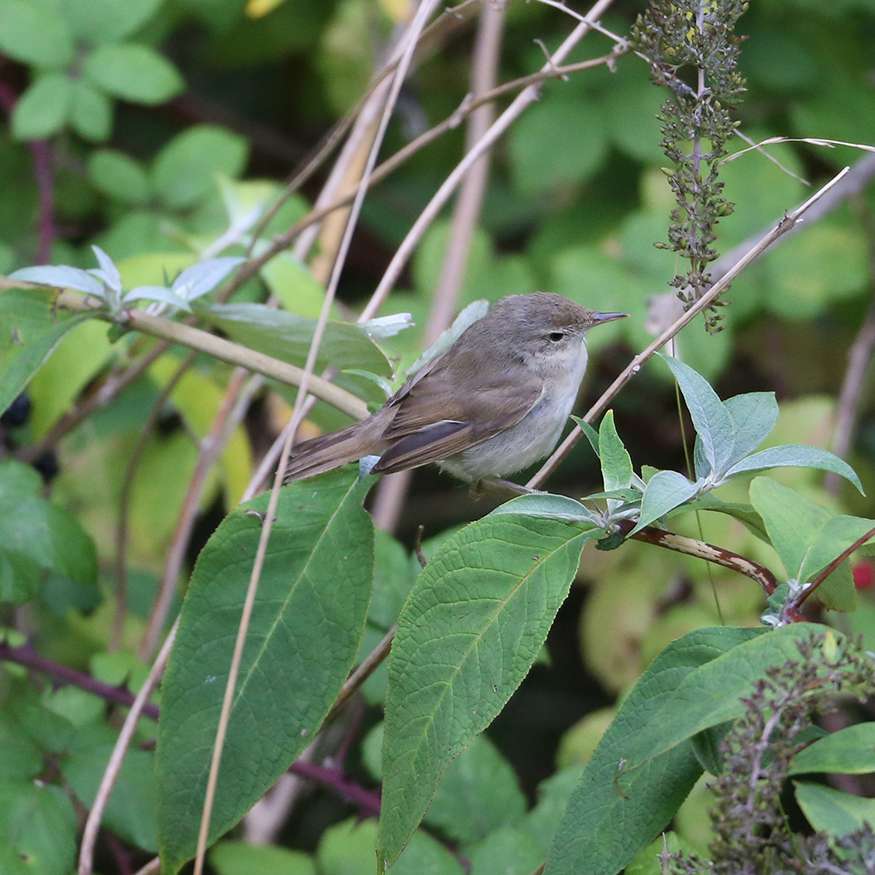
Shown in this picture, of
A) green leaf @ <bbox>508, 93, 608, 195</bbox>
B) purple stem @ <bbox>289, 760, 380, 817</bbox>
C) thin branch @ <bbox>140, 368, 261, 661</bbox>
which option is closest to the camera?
purple stem @ <bbox>289, 760, 380, 817</bbox>

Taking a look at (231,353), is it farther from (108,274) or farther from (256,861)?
(256,861)

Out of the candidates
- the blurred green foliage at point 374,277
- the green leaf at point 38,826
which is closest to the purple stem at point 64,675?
the blurred green foliage at point 374,277

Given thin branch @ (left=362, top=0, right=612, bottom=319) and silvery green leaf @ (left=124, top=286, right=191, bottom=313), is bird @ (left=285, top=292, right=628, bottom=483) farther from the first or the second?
silvery green leaf @ (left=124, top=286, right=191, bottom=313)

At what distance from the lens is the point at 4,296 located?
1.94 m

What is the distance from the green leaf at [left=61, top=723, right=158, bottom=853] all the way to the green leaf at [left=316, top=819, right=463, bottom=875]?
0.35 metres

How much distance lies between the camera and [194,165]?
351 cm

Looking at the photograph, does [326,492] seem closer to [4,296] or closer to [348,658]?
[348,658]

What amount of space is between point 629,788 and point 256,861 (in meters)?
1.17

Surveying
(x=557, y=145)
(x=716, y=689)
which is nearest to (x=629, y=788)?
(x=716, y=689)

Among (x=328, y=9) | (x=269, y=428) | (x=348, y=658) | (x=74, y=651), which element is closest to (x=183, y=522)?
(x=74, y=651)

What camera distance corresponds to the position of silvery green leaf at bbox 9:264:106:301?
6.01 feet

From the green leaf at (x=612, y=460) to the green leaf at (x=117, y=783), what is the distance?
1.10 metres

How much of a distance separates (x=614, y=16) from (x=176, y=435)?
6.62 ft

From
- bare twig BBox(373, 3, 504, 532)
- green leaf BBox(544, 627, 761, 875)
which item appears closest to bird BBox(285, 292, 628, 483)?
bare twig BBox(373, 3, 504, 532)
